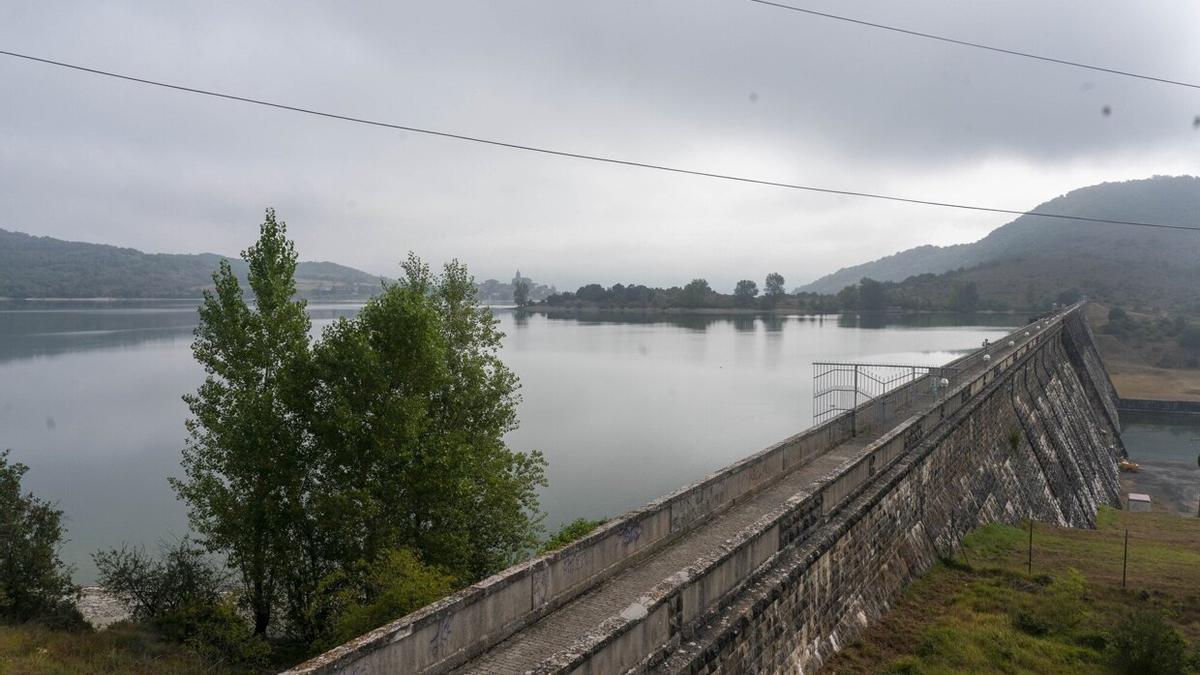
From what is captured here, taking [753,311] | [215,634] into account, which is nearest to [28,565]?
[215,634]

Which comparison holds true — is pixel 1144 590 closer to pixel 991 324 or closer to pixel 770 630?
pixel 770 630

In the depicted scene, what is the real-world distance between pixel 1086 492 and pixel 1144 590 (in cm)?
1557

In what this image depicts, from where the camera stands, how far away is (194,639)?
12.5 metres

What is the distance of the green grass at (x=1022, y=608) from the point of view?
8906 mm

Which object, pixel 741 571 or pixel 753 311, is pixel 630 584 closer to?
pixel 741 571

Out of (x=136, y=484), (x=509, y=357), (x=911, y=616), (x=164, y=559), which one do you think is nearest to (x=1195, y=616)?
(x=911, y=616)

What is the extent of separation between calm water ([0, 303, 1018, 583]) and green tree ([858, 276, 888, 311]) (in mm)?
62997

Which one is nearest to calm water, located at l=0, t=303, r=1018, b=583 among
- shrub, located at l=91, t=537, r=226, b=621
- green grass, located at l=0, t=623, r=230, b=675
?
shrub, located at l=91, t=537, r=226, b=621

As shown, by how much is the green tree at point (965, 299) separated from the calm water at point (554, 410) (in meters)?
60.0

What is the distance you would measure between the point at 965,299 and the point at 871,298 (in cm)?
1791

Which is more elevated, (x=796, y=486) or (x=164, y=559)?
(x=796, y=486)

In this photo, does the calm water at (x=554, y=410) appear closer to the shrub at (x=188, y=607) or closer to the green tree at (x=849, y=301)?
the shrub at (x=188, y=607)

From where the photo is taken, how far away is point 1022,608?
35.2 ft

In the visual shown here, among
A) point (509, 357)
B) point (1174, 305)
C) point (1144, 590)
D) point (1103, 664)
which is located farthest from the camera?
point (1174, 305)
